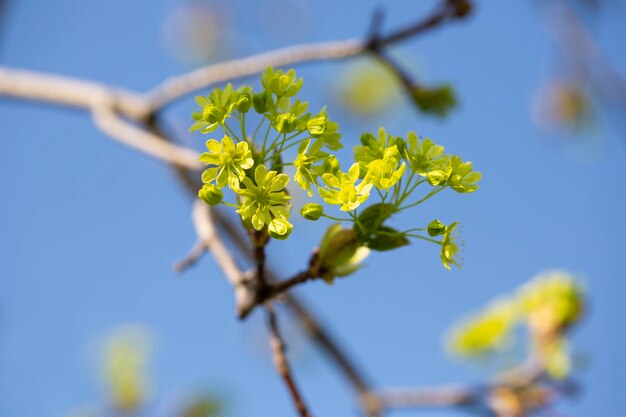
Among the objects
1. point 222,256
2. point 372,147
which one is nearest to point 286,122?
point 372,147

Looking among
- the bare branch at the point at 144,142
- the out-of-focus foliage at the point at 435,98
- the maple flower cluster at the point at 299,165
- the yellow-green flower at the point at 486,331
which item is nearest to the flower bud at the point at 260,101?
the maple flower cluster at the point at 299,165

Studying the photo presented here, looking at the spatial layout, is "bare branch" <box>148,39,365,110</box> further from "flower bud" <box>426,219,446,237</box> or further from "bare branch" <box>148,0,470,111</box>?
"flower bud" <box>426,219,446,237</box>

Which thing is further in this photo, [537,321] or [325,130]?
[537,321]

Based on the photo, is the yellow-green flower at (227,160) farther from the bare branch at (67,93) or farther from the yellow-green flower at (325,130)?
the bare branch at (67,93)

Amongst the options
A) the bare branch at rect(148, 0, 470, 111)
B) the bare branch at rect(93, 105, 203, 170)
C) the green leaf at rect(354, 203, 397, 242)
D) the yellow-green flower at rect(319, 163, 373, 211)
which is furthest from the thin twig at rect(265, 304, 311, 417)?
the bare branch at rect(148, 0, 470, 111)

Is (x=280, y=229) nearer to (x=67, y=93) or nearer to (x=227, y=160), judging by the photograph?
(x=227, y=160)
